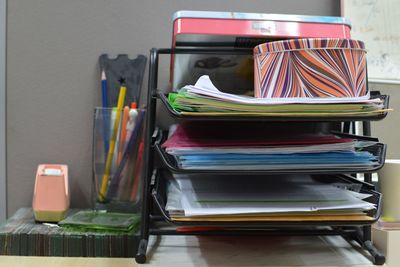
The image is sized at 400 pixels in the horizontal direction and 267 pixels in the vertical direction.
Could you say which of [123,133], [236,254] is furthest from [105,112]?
[236,254]

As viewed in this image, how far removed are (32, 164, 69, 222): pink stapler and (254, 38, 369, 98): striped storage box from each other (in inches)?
16.5

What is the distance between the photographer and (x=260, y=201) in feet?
1.63

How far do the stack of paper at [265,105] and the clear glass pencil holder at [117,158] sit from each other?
0.31 m

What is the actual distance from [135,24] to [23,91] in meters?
0.25

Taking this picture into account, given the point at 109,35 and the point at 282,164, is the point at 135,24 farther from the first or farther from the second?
the point at 282,164

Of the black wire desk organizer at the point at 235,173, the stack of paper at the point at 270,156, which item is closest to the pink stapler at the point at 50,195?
the black wire desk organizer at the point at 235,173

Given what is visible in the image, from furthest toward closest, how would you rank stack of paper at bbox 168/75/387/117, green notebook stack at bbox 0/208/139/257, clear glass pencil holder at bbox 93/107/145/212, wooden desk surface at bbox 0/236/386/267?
clear glass pencil holder at bbox 93/107/145/212, green notebook stack at bbox 0/208/139/257, wooden desk surface at bbox 0/236/386/267, stack of paper at bbox 168/75/387/117

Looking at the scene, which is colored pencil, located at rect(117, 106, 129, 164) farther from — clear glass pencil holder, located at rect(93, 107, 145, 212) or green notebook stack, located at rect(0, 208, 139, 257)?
green notebook stack, located at rect(0, 208, 139, 257)

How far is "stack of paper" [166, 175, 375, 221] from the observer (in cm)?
47

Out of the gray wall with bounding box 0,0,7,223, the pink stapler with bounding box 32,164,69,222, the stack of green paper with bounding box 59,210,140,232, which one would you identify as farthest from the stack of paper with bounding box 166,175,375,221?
the gray wall with bounding box 0,0,7,223

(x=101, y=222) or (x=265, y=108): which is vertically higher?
(x=265, y=108)

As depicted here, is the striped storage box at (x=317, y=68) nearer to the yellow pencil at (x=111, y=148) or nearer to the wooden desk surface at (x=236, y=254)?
the wooden desk surface at (x=236, y=254)

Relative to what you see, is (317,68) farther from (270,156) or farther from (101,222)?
(101,222)

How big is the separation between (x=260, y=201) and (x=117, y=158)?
1.11 ft
